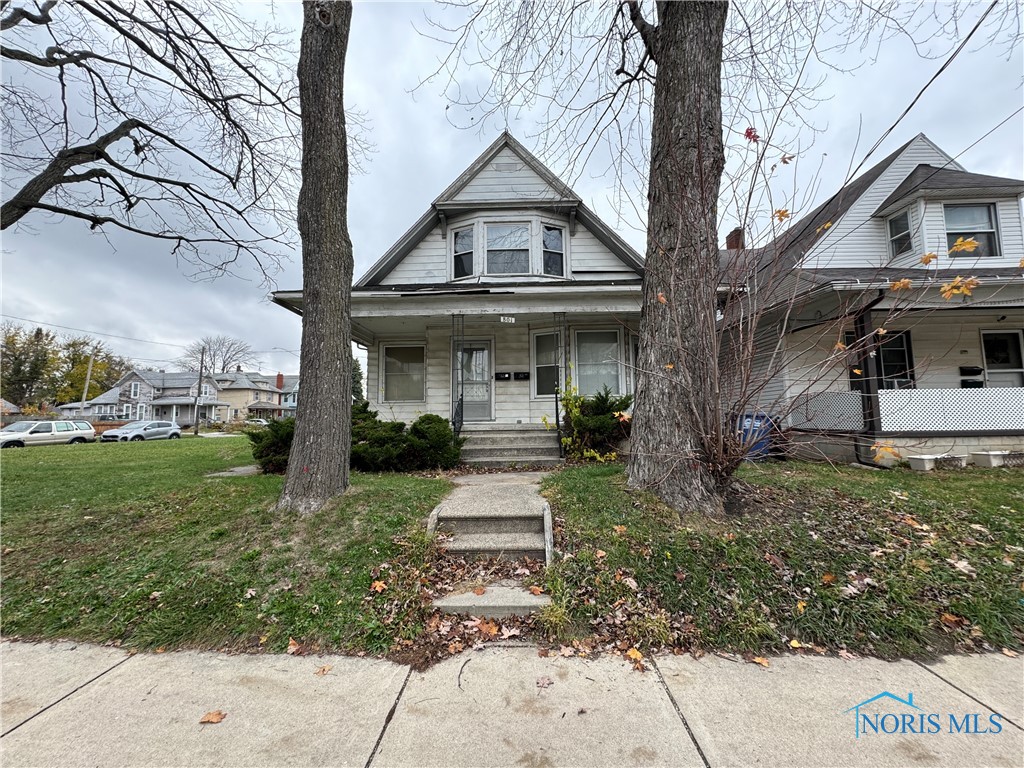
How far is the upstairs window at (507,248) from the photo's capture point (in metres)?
10.1

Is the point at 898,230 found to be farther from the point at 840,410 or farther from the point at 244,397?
the point at 244,397

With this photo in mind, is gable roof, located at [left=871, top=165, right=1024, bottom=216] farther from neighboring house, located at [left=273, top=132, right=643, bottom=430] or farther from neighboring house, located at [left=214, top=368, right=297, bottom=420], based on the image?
neighboring house, located at [left=214, top=368, right=297, bottom=420]

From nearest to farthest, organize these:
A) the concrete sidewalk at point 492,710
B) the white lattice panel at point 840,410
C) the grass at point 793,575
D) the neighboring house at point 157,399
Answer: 1. the concrete sidewalk at point 492,710
2. the grass at point 793,575
3. the white lattice panel at point 840,410
4. the neighboring house at point 157,399

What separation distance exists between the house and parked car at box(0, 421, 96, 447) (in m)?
31.8

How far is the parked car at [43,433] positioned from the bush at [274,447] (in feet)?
77.6

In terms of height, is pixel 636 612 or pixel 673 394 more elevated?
pixel 673 394

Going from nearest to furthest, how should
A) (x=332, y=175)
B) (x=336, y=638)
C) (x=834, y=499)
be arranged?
(x=336, y=638)
(x=834, y=499)
(x=332, y=175)

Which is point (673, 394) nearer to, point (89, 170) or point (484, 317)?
point (484, 317)

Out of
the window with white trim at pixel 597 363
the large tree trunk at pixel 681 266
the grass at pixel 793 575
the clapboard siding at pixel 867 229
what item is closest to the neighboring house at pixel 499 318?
the window with white trim at pixel 597 363

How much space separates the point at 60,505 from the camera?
16.8ft

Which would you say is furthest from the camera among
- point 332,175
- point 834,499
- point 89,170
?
point 89,170

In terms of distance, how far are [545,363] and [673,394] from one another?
18.8 feet

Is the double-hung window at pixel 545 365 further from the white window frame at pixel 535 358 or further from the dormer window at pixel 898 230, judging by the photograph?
the dormer window at pixel 898 230

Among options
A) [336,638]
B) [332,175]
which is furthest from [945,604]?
[332,175]
